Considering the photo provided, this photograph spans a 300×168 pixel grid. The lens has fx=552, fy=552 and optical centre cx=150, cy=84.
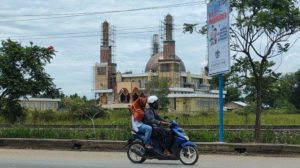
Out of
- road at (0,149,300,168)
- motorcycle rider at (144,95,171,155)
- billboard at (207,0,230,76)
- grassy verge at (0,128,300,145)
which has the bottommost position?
road at (0,149,300,168)

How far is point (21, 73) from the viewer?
76.9 feet

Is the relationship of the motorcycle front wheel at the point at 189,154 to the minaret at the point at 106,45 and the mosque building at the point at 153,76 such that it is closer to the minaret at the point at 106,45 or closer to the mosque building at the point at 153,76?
the mosque building at the point at 153,76

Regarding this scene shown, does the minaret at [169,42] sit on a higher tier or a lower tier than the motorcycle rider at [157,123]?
higher

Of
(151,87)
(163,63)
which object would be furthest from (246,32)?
(163,63)

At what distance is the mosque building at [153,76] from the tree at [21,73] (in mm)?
104349

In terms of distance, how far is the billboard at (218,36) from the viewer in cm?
1822

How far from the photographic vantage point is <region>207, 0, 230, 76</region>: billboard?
59.8 ft

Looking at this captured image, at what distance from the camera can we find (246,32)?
1984 cm

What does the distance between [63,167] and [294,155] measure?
23.9 feet

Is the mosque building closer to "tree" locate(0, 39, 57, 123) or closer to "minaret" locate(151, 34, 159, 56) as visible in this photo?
"minaret" locate(151, 34, 159, 56)

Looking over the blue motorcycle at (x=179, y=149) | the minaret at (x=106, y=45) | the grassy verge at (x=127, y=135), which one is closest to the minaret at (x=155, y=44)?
the minaret at (x=106, y=45)

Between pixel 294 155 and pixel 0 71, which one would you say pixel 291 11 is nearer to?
pixel 294 155

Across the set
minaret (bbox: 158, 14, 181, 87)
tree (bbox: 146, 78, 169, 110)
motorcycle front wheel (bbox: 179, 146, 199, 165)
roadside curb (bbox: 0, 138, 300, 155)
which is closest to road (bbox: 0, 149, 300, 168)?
motorcycle front wheel (bbox: 179, 146, 199, 165)

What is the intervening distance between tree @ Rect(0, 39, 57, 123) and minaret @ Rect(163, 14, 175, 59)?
411 feet
